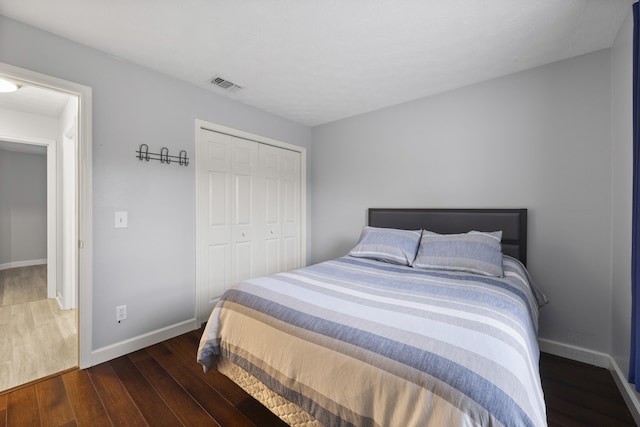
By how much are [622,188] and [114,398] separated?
3592 mm

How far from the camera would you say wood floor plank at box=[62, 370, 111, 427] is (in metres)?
1.50

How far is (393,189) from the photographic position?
3.12 m

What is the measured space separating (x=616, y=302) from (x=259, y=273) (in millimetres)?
3227

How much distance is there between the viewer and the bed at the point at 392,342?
0.86 meters

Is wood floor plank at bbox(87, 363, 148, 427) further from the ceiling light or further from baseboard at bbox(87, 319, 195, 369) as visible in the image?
the ceiling light

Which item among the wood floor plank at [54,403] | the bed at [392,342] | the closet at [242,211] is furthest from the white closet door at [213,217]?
the bed at [392,342]

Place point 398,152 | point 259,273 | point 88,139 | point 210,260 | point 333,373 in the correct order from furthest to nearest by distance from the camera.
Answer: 1. point 259,273
2. point 398,152
3. point 210,260
4. point 88,139
5. point 333,373

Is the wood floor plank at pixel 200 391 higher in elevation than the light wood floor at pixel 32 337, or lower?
lower

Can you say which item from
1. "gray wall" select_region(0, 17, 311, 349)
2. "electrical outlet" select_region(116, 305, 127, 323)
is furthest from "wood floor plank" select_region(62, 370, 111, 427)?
"electrical outlet" select_region(116, 305, 127, 323)

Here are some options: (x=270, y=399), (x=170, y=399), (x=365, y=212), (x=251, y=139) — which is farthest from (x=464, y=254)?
(x=251, y=139)

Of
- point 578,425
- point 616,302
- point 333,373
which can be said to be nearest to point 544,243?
point 616,302

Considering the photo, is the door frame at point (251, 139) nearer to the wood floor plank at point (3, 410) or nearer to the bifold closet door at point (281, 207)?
the bifold closet door at point (281, 207)

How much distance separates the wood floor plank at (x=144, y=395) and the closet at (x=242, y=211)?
74cm

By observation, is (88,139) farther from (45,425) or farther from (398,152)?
(398,152)
